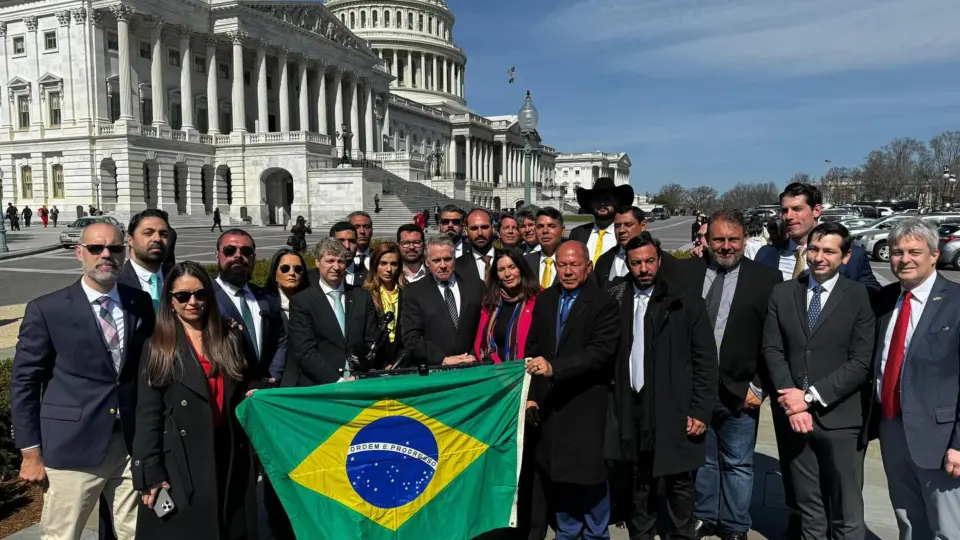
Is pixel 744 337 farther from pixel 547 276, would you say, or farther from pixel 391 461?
pixel 391 461

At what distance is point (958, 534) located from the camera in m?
3.99

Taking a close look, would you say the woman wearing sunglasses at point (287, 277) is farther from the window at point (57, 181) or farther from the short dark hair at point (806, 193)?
the window at point (57, 181)

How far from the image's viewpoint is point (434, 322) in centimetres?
583

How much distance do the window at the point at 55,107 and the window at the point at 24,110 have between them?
2474 millimetres

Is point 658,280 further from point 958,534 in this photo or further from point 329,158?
point 329,158

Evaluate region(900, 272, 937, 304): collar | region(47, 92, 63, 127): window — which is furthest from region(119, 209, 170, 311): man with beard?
region(47, 92, 63, 127): window

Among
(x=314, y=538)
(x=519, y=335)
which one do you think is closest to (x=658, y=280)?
(x=519, y=335)

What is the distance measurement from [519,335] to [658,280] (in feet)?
3.83

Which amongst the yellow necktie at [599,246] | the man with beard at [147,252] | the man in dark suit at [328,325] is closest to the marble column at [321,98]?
the yellow necktie at [599,246]

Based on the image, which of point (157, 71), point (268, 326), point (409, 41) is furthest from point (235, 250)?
point (409, 41)

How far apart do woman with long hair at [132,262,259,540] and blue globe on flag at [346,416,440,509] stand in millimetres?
805

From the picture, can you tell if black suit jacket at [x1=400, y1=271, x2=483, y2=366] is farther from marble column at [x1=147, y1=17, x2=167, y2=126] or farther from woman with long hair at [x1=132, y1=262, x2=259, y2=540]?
marble column at [x1=147, y1=17, x2=167, y2=126]

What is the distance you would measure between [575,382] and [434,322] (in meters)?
1.60

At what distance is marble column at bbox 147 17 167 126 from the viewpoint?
47.7m
